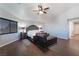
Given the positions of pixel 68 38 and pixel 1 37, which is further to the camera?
pixel 68 38

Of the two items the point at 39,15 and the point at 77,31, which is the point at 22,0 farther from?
the point at 77,31

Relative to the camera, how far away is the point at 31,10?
247 centimetres

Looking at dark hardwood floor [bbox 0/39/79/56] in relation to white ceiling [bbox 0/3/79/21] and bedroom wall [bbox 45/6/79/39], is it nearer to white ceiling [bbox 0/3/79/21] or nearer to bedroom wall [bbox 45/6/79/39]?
bedroom wall [bbox 45/6/79/39]

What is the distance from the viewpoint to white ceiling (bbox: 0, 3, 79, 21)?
2409 millimetres

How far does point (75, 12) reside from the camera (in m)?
2.36

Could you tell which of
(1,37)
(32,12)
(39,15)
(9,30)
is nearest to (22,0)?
(32,12)

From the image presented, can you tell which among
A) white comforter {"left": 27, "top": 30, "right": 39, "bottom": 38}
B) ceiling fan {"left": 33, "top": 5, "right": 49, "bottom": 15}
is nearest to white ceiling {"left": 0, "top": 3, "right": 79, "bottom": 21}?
ceiling fan {"left": 33, "top": 5, "right": 49, "bottom": 15}

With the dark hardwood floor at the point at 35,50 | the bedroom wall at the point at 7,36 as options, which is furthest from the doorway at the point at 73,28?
the bedroom wall at the point at 7,36

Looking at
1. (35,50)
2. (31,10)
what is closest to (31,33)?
(35,50)

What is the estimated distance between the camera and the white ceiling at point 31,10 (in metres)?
2.41

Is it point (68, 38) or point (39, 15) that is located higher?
point (39, 15)

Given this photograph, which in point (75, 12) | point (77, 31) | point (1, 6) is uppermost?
point (1, 6)

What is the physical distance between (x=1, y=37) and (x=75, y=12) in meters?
1.78

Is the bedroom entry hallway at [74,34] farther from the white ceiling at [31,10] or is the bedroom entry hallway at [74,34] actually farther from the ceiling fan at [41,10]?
the ceiling fan at [41,10]
